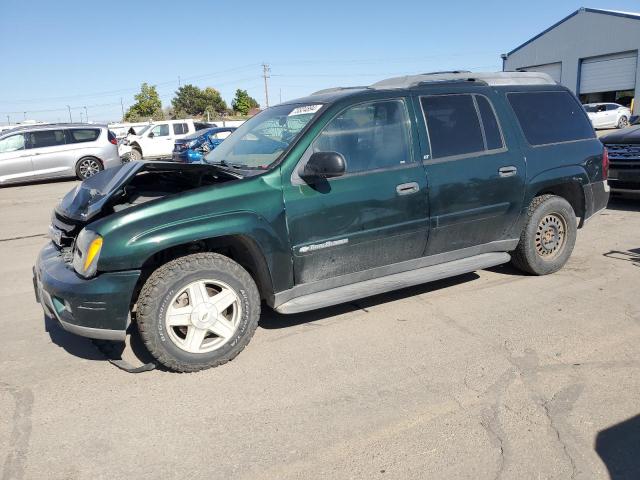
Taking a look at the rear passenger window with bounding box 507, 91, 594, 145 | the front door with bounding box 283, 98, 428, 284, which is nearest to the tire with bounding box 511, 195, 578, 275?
the rear passenger window with bounding box 507, 91, 594, 145

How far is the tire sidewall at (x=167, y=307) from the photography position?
3488 millimetres

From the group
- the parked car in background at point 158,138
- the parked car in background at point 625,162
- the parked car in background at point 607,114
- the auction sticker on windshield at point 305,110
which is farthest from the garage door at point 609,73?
the auction sticker on windshield at point 305,110

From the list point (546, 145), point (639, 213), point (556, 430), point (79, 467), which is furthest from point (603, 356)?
point (639, 213)

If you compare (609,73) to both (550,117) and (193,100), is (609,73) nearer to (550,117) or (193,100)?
(550,117)

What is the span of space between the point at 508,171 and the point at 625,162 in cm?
468

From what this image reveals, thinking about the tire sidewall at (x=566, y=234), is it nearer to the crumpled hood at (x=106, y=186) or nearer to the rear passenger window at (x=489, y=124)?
the rear passenger window at (x=489, y=124)

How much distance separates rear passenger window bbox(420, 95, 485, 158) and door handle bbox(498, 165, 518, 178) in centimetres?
26

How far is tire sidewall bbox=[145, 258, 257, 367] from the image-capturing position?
3.49 meters

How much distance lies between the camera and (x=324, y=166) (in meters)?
3.78

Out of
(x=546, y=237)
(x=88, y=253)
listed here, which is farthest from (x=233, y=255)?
(x=546, y=237)

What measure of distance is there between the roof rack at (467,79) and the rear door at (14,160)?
13.5 metres

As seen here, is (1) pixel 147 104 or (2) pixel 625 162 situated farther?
(1) pixel 147 104

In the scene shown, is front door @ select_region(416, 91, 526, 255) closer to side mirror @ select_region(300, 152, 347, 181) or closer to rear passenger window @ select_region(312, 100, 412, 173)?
rear passenger window @ select_region(312, 100, 412, 173)

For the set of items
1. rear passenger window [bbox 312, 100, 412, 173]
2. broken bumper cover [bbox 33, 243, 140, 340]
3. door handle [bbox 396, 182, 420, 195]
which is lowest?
broken bumper cover [bbox 33, 243, 140, 340]
